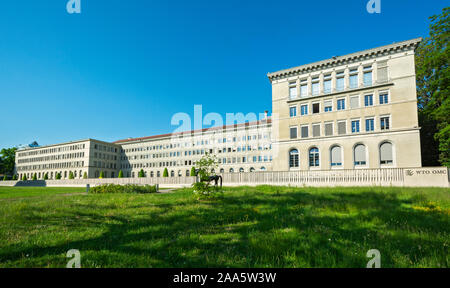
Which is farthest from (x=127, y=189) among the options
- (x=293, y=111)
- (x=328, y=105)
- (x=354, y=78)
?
(x=354, y=78)

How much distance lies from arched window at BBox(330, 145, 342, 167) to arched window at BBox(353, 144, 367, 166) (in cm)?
199

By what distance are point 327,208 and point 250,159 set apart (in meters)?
54.0

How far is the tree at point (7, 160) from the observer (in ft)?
325

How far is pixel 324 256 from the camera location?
380 cm

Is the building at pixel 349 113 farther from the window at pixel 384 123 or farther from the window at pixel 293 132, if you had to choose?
the window at pixel 384 123

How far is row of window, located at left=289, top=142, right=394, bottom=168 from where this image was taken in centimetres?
2945

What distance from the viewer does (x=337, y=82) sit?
34438 millimetres

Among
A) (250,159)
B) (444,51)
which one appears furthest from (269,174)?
(250,159)

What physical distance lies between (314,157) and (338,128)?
5.86m

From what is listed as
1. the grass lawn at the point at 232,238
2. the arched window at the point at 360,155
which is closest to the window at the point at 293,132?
the arched window at the point at 360,155

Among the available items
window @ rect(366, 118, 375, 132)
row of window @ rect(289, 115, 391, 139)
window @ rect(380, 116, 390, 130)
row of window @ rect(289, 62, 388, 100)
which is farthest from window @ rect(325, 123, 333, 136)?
window @ rect(380, 116, 390, 130)

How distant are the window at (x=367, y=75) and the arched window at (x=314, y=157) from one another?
12.6 meters

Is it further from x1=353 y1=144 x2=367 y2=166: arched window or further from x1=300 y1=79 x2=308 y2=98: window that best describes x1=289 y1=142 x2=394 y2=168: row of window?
x1=300 y1=79 x2=308 y2=98: window
